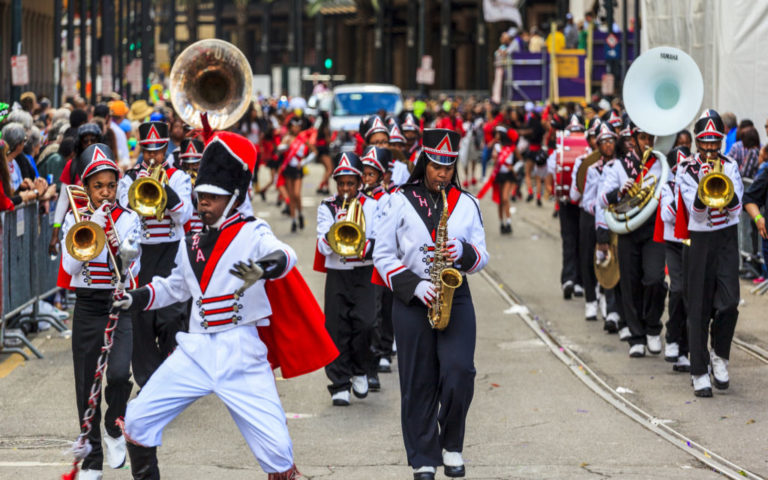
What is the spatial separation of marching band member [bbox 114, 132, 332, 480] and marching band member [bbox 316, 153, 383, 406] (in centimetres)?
347

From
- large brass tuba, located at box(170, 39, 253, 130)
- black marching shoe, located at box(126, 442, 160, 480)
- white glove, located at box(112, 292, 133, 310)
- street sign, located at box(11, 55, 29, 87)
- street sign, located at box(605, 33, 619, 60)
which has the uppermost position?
street sign, located at box(605, 33, 619, 60)

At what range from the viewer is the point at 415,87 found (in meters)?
66.9

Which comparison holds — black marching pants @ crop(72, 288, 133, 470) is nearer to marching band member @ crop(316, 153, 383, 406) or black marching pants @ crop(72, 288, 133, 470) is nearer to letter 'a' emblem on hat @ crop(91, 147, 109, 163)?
letter 'a' emblem on hat @ crop(91, 147, 109, 163)

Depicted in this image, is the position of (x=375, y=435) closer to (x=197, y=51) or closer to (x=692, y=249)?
(x=692, y=249)

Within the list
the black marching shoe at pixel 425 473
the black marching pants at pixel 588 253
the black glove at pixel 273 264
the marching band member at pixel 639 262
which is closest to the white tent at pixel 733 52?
the black marching pants at pixel 588 253

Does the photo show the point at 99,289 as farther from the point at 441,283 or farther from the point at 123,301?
the point at 441,283

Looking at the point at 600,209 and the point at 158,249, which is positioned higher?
the point at 600,209

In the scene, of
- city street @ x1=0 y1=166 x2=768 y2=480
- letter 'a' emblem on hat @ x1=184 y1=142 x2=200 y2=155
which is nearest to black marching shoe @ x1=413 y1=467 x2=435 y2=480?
city street @ x1=0 y1=166 x2=768 y2=480

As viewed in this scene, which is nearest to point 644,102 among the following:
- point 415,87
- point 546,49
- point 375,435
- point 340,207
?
point 340,207

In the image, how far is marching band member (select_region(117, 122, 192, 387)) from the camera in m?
9.17

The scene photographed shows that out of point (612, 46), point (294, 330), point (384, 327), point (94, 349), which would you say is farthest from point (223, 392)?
point (612, 46)

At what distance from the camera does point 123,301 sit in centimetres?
627

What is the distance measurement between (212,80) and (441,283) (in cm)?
603

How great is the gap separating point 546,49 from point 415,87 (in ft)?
112
